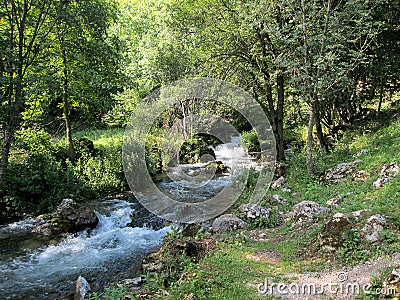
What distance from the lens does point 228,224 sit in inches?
321

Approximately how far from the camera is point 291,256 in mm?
6195

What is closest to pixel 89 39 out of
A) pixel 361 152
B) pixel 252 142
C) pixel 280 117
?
pixel 280 117

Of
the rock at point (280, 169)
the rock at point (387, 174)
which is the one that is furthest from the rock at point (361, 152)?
the rock at point (280, 169)

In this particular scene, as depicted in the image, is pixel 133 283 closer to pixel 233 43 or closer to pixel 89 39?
pixel 89 39

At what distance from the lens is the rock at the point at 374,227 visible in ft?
18.3

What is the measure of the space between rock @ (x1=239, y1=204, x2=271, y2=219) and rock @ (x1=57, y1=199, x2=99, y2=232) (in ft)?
15.3

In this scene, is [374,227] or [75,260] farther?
[75,260]

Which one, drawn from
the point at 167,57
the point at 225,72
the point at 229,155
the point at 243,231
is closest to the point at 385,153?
the point at 243,231

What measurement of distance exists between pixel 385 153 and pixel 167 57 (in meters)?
11.5

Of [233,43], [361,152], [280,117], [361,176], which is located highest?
[233,43]

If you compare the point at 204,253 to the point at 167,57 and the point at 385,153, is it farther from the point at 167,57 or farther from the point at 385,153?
the point at 167,57

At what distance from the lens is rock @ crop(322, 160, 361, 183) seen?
9966mm

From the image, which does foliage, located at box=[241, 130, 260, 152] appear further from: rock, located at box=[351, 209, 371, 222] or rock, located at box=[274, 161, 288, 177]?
rock, located at box=[351, 209, 371, 222]

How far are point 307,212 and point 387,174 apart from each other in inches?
94.3
